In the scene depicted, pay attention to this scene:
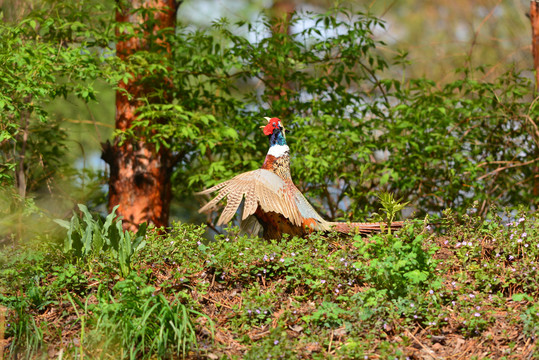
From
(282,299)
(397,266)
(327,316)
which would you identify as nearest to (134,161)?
(282,299)

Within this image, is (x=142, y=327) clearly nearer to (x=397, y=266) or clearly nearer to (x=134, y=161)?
(x=397, y=266)

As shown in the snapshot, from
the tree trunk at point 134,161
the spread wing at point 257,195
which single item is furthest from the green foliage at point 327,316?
the tree trunk at point 134,161

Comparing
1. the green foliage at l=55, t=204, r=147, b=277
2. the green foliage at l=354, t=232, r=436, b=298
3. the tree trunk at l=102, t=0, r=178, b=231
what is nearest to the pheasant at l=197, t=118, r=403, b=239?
the green foliage at l=354, t=232, r=436, b=298

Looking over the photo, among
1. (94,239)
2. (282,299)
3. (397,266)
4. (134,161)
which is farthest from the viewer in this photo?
(134,161)

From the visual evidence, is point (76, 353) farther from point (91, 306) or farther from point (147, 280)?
point (147, 280)

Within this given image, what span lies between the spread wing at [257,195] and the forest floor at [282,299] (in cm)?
28

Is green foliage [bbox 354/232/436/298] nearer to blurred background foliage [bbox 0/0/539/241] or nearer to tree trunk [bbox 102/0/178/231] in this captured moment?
blurred background foliage [bbox 0/0/539/241]

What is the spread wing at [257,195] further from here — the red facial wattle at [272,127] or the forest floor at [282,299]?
the red facial wattle at [272,127]

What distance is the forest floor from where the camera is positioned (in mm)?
3414

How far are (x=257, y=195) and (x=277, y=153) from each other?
0.64 metres

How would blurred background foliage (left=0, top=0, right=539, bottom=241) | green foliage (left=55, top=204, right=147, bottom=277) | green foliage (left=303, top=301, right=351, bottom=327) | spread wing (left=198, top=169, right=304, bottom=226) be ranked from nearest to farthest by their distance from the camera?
green foliage (left=303, top=301, right=351, bottom=327), green foliage (left=55, top=204, right=147, bottom=277), spread wing (left=198, top=169, right=304, bottom=226), blurred background foliage (left=0, top=0, right=539, bottom=241)

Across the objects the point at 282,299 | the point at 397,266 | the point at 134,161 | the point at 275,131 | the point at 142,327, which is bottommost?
the point at 142,327

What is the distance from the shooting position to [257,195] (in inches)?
172

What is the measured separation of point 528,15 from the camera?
7145mm
